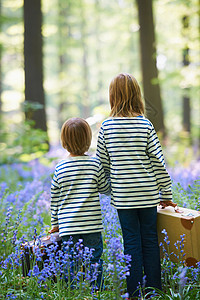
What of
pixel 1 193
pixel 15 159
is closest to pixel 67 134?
pixel 1 193

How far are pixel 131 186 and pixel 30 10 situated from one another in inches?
283

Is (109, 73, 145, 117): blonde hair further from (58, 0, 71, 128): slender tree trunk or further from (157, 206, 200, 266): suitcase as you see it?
(58, 0, 71, 128): slender tree trunk

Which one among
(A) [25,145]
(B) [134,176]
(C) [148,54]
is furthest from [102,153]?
(A) [25,145]

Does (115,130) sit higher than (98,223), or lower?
higher

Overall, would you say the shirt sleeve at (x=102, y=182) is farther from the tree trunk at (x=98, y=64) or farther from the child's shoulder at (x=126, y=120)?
the tree trunk at (x=98, y=64)

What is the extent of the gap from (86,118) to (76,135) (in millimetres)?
3308

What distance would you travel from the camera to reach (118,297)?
72.4 inches

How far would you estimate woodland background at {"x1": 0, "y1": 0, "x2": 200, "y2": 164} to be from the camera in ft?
23.3

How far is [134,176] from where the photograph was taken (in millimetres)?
2418

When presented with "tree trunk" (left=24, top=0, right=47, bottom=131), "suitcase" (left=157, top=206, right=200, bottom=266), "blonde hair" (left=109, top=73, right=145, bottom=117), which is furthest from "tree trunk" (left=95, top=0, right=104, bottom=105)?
"suitcase" (left=157, top=206, right=200, bottom=266)

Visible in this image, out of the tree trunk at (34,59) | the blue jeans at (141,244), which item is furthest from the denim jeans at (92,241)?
the tree trunk at (34,59)

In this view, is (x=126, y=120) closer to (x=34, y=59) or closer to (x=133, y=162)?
(x=133, y=162)

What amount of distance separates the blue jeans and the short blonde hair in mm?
593

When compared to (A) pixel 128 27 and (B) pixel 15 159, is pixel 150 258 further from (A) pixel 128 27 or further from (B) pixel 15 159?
(A) pixel 128 27
